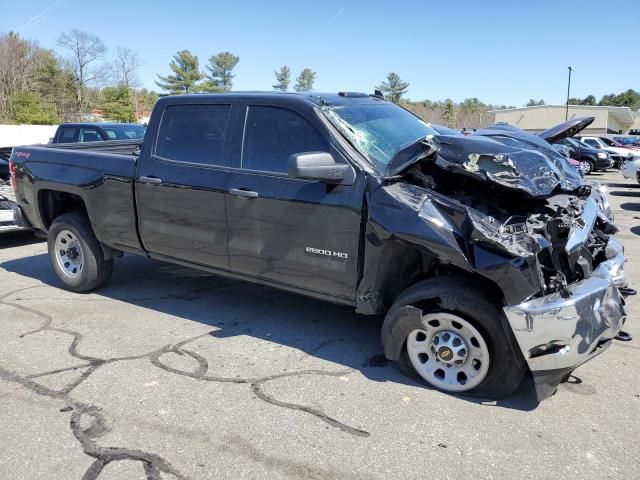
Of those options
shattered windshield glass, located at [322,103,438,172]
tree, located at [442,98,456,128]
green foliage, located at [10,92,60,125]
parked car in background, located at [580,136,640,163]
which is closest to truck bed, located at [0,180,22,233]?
shattered windshield glass, located at [322,103,438,172]

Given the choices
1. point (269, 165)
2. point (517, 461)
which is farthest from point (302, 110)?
point (517, 461)

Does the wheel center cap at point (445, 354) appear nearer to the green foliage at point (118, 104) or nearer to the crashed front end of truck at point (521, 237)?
the crashed front end of truck at point (521, 237)

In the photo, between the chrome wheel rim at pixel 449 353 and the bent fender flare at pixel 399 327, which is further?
the bent fender flare at pixel 399 327

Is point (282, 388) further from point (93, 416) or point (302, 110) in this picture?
point (302, 110)

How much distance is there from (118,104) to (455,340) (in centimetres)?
4980

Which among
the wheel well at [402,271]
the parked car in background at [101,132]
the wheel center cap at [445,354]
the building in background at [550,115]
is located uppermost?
the building in background at [550,115]

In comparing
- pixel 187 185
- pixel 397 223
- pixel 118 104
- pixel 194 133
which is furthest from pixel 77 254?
pixel 118 104

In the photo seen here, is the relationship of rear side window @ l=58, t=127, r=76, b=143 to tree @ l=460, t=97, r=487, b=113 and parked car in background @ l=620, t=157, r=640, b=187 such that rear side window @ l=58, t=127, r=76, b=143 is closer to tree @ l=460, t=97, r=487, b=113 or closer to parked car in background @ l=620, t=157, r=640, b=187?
parked car in background @ l=620, t=157, r=640, b=187

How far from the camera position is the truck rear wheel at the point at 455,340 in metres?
3.44

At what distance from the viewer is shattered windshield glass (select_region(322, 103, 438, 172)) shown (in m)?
4.06

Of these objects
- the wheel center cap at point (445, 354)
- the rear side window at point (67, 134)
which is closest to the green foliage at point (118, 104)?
the rear side window at point (67, 134)

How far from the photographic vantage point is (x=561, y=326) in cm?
319

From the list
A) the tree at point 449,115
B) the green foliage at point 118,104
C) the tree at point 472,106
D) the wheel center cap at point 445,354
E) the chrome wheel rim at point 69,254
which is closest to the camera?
the wheel center cap at point 445,354

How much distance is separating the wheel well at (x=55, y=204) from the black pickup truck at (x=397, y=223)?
3.13 ft
